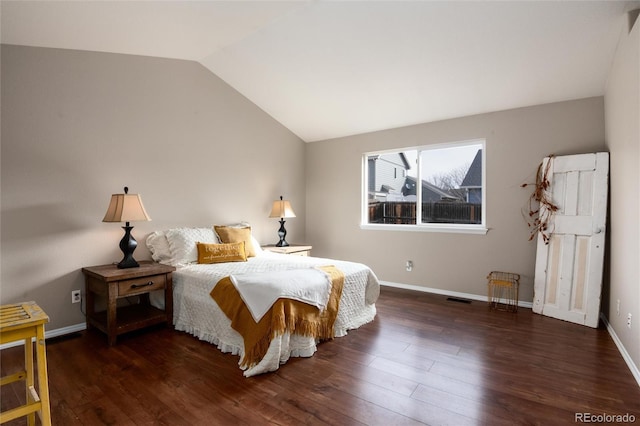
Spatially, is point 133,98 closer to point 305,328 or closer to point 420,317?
point 305,328

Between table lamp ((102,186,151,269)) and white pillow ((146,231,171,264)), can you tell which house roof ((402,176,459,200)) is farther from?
table lamp ((102,186,151,269))

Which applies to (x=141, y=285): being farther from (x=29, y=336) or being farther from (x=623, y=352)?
(x=623, y=352)

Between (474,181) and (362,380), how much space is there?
9.61ft

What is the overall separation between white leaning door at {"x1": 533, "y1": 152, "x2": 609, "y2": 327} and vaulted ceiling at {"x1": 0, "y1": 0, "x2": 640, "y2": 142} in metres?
0.79

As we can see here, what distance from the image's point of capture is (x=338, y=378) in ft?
7.16

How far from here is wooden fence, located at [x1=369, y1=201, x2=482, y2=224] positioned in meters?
4.12

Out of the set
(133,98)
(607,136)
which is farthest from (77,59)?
(607,136)

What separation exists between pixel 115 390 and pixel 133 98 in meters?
2.72

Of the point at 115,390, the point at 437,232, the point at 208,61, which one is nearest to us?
the point at 115,390

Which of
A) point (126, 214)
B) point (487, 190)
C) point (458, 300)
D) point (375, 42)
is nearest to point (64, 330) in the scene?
point (126, 214)

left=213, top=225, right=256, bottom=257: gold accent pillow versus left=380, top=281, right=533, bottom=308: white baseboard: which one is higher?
left=213, top=225, right=256, bottom=257: gold accent pillow

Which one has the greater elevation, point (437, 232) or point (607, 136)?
A: point (607, 136)

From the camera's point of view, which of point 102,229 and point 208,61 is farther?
point 208,61

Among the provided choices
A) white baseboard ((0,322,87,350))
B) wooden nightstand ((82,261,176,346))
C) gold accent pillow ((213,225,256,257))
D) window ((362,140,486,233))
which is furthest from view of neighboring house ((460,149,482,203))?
white baseboard ((0,322,87,350))
